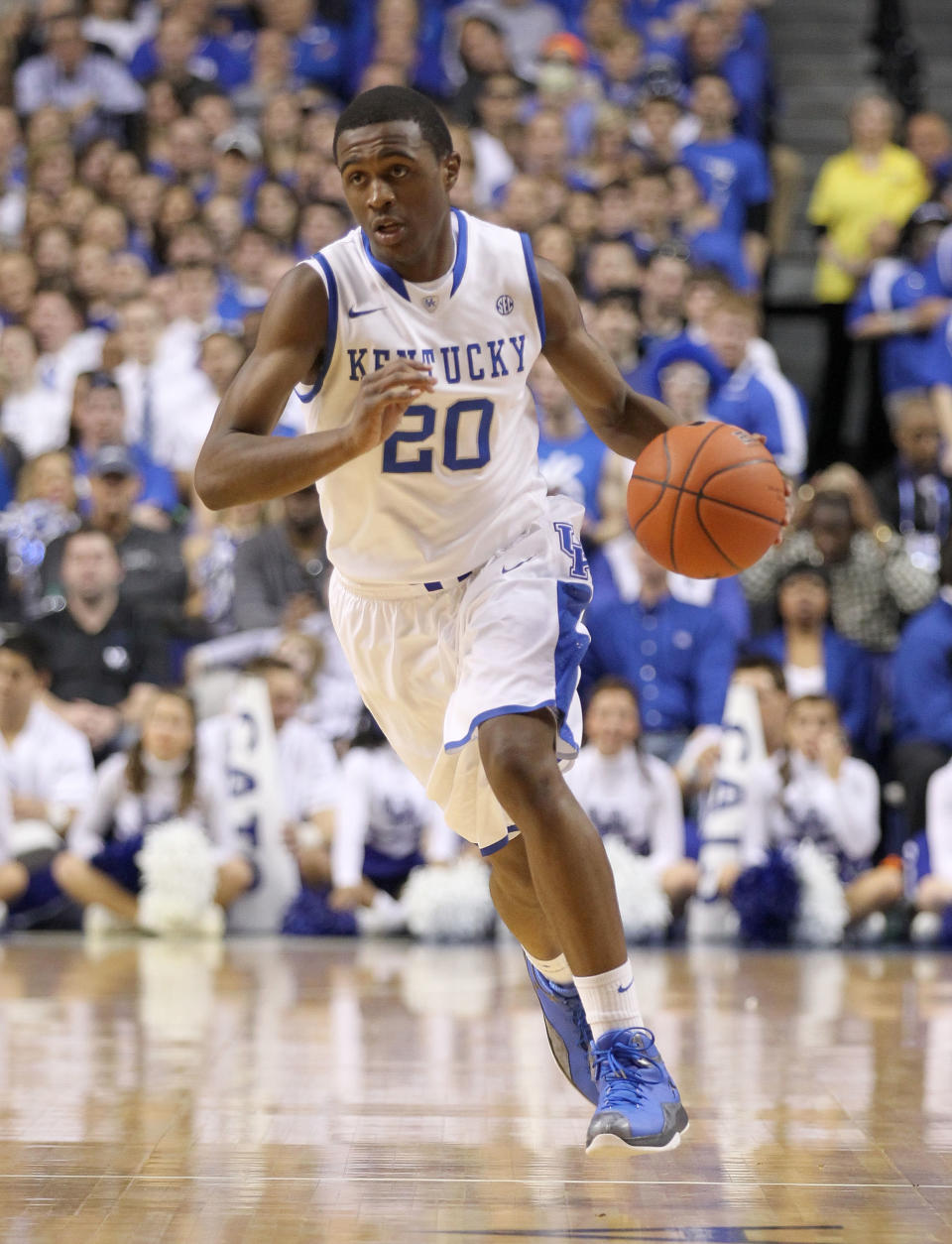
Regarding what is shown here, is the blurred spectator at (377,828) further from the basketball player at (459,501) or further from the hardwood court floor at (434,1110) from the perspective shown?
the basketball player at (459,501)

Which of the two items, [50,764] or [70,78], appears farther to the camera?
[70,78]

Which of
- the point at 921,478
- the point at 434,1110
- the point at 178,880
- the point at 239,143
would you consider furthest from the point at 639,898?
the point at 239,143

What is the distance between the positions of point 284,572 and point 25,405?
7.90ft

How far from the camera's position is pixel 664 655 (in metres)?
8.80

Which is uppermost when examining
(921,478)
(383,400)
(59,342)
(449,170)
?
(59,342)

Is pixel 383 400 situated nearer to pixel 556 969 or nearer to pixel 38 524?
pixel 556 969

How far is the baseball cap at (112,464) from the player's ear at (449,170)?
18.7 ft

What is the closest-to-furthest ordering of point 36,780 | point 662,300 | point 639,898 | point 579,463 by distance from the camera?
point 639,898 → point 36,780 → point 579,463 → point 662,300

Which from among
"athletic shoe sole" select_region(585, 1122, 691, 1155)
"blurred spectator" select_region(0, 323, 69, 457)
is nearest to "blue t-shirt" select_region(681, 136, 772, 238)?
"blurred spectator" select_region(0, 323, 69, 457)

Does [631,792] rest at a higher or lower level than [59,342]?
lower

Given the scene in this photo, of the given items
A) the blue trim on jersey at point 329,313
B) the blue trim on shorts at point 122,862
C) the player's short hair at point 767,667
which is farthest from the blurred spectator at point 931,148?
the blue trim on jersey at point 329,313

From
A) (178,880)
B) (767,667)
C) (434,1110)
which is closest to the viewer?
(434,1110)

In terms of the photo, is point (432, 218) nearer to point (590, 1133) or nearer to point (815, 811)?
point (590, 1133)

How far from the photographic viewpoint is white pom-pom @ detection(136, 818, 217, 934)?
8141mm
